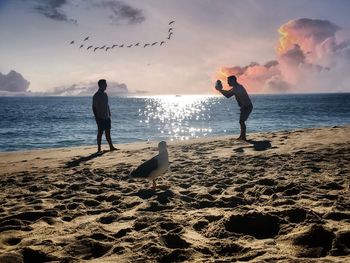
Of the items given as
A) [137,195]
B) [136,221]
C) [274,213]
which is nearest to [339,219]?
[274,213]

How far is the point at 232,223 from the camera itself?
3.93 m

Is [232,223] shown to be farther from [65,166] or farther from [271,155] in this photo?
[65,166]

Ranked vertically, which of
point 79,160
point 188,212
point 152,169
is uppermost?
point 152,169

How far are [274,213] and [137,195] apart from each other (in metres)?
2.38

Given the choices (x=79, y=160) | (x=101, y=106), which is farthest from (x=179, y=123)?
(x=79, y=160)

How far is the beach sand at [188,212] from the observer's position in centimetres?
326

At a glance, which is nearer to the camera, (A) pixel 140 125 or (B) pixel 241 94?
(B) pixel 241 94

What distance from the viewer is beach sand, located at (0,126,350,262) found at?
3.26m

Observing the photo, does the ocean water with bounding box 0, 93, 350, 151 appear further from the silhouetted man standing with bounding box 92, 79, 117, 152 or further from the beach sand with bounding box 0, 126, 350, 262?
the beach sand with bounding box 0, 126, 350, 262

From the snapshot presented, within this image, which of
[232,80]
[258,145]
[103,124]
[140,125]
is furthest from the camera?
[140,125]

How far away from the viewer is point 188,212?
4.53 metres

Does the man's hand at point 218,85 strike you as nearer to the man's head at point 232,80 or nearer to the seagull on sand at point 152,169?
the man's head at point 232,80

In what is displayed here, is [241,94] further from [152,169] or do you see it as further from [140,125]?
[140,125]

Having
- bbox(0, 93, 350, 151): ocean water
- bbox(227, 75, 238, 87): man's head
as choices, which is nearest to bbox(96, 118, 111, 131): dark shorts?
bbox(227, 75, 238, 87): man's head
